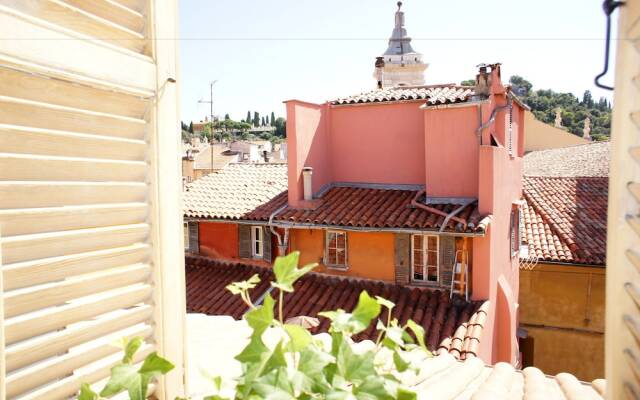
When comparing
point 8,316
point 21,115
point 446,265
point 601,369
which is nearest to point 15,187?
point 21,115

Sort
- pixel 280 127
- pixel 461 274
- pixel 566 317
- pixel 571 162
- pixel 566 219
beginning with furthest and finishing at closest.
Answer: pixel 280 127, pixel 571 162, pixel 566 219, pixel 566 317, pixel 461 274

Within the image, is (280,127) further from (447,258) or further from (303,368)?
(303,368)

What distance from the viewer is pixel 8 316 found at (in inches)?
60.3

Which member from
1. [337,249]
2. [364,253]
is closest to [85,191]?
[364,253]

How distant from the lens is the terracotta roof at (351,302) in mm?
8398

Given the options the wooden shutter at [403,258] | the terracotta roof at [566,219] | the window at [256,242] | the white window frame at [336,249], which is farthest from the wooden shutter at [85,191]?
the terracotta roof at [566,219]

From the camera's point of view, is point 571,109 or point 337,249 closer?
point 337,249

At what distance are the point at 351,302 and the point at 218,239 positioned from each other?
4562 millimetres

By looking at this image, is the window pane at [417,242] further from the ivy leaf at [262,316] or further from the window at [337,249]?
the ivy leaf at [262,316]

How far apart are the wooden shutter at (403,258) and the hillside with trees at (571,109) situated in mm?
27833

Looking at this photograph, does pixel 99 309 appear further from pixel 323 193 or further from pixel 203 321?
pixel 323 193

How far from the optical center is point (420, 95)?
37.4 ft

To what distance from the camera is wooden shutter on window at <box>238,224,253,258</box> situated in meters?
12.2

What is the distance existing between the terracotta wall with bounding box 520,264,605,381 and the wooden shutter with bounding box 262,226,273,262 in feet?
Result: 25.1
